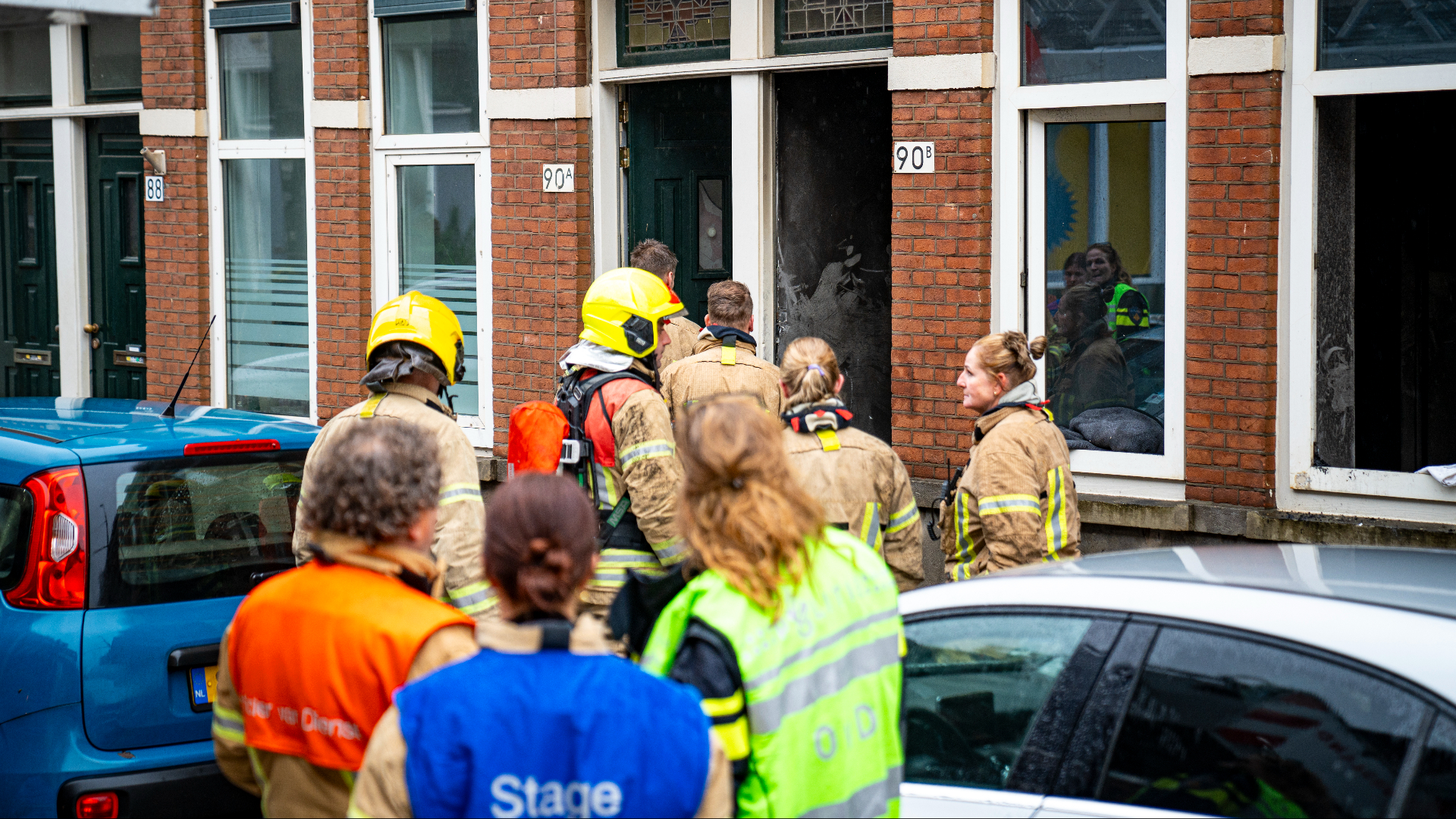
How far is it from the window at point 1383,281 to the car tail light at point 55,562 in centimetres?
550

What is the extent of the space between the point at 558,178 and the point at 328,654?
697 centimetres

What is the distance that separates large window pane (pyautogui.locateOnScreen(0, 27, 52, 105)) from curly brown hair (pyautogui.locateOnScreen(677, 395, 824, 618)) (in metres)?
11.5

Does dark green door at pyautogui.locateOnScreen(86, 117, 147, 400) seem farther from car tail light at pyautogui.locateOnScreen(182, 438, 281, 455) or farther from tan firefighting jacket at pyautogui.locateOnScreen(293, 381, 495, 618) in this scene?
tan firefighting jacket at pyautogui.locateOnScreen(293, 381, 495, 618)

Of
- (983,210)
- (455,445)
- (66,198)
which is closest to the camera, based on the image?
(455,445)

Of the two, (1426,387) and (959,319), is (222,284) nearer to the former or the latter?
(959,319)

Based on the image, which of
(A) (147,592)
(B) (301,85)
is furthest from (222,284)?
(A) (147,592)

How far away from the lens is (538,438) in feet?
16.8

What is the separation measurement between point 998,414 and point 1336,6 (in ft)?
10.2

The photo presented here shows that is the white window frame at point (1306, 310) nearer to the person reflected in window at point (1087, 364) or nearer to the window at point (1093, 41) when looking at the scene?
the window at point (1093, 41)

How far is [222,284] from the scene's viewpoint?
37.5 ft

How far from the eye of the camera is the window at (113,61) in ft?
39.3

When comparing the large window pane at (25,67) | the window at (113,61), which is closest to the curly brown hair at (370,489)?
the window at (113,61)

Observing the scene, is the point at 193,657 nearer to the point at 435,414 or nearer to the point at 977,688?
the point at 435,414

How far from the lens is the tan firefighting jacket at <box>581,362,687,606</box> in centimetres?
509
